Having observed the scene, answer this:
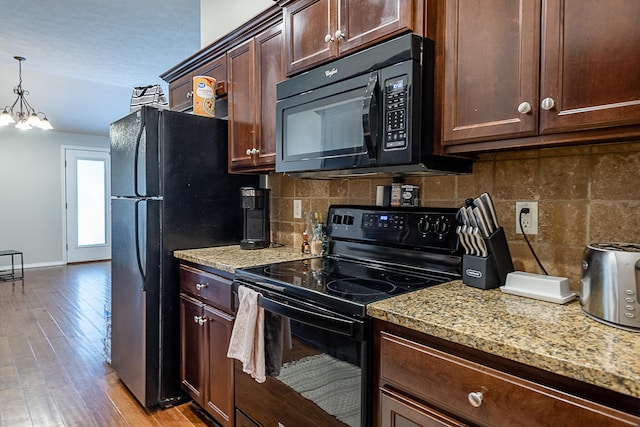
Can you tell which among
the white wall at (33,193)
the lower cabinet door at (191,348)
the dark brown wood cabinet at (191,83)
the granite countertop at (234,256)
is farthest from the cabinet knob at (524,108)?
the white wall at (33,193)

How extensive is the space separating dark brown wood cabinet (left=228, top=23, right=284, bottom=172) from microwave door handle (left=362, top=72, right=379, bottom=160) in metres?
0.73

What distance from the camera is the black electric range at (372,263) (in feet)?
Answer: 4.56

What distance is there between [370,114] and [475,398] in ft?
3.22

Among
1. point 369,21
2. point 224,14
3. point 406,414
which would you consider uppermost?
point 224,14

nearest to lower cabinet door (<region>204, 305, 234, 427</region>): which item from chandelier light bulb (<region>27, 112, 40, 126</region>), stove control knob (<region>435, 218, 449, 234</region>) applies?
stove control knob (<region>435, 218, 449, 234</region>)

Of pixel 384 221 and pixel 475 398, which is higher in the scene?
pixel 384 221

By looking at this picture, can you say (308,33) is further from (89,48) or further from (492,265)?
(89,48)

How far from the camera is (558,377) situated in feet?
2.69

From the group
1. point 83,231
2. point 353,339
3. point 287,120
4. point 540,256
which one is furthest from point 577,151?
point 83,231

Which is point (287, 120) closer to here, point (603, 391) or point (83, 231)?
point (603, 391)

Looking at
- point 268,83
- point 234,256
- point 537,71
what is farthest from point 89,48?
point 537,71

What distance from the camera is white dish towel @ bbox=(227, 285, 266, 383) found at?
1590mm

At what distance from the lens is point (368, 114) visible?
146 centimetres

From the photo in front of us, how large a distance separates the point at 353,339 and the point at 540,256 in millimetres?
760
